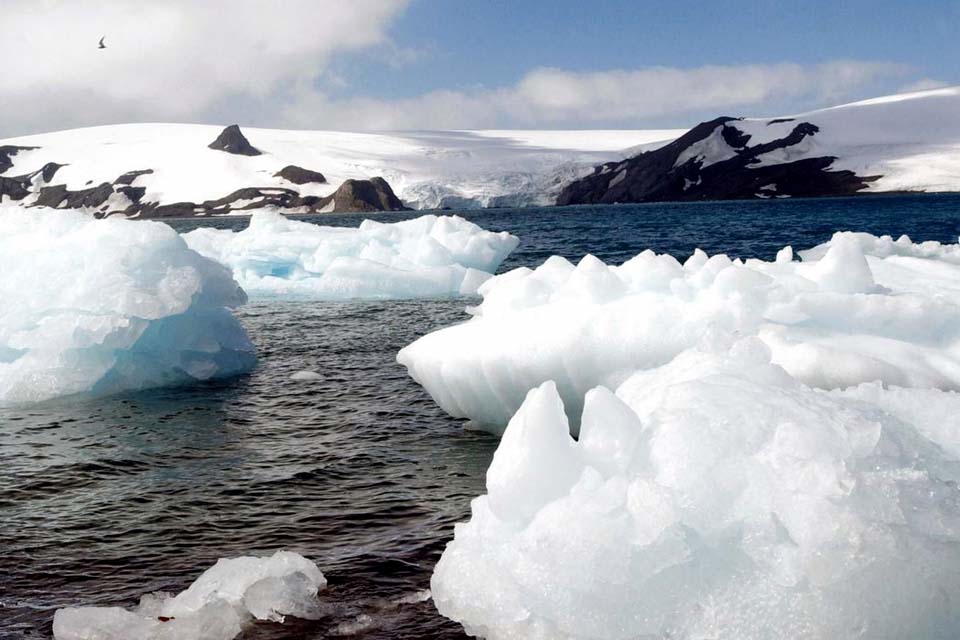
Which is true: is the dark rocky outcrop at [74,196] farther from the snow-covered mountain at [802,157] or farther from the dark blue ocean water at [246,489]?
the dark blue ocean water at [246,489]

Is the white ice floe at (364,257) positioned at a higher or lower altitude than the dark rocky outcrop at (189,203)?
lower

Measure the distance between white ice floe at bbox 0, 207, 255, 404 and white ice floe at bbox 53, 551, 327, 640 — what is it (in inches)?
259

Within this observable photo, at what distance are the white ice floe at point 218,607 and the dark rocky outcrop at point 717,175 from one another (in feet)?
Result: 354

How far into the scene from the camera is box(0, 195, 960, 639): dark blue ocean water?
542cm

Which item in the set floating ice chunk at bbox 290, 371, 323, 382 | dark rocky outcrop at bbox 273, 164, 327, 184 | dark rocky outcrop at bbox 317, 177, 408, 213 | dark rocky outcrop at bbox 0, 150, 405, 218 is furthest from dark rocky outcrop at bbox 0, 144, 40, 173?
floating ice chunk at bbox 290, 371, 323, 382

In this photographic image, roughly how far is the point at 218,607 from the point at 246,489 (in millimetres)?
2743

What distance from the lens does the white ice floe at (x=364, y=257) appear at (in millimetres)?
21953

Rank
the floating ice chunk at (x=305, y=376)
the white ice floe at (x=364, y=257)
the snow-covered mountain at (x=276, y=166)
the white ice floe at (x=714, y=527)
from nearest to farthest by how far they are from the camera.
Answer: the white ice floe at (x=714, y=527)
the floating ice chunk at (x=305, y=376)
the white ice floe at (x=364, y=257)
the snow-covered mountain at (x=276, y=166)

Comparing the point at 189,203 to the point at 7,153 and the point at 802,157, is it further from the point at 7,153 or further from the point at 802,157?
the point at 802,157

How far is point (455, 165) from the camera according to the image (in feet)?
419

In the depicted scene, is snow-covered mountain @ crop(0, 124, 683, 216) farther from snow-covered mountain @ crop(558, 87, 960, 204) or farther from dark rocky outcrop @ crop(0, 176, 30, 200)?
snow-covered mountain @ crop(558, 87, 960, 204)

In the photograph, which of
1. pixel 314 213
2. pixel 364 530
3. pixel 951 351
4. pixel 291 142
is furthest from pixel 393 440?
pixel 291 142

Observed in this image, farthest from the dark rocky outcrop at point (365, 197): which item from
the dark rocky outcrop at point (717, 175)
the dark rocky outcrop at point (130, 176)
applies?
the dark rocky outcrop at point (130, 176)

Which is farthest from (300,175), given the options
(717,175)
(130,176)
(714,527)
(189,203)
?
(714,527)
